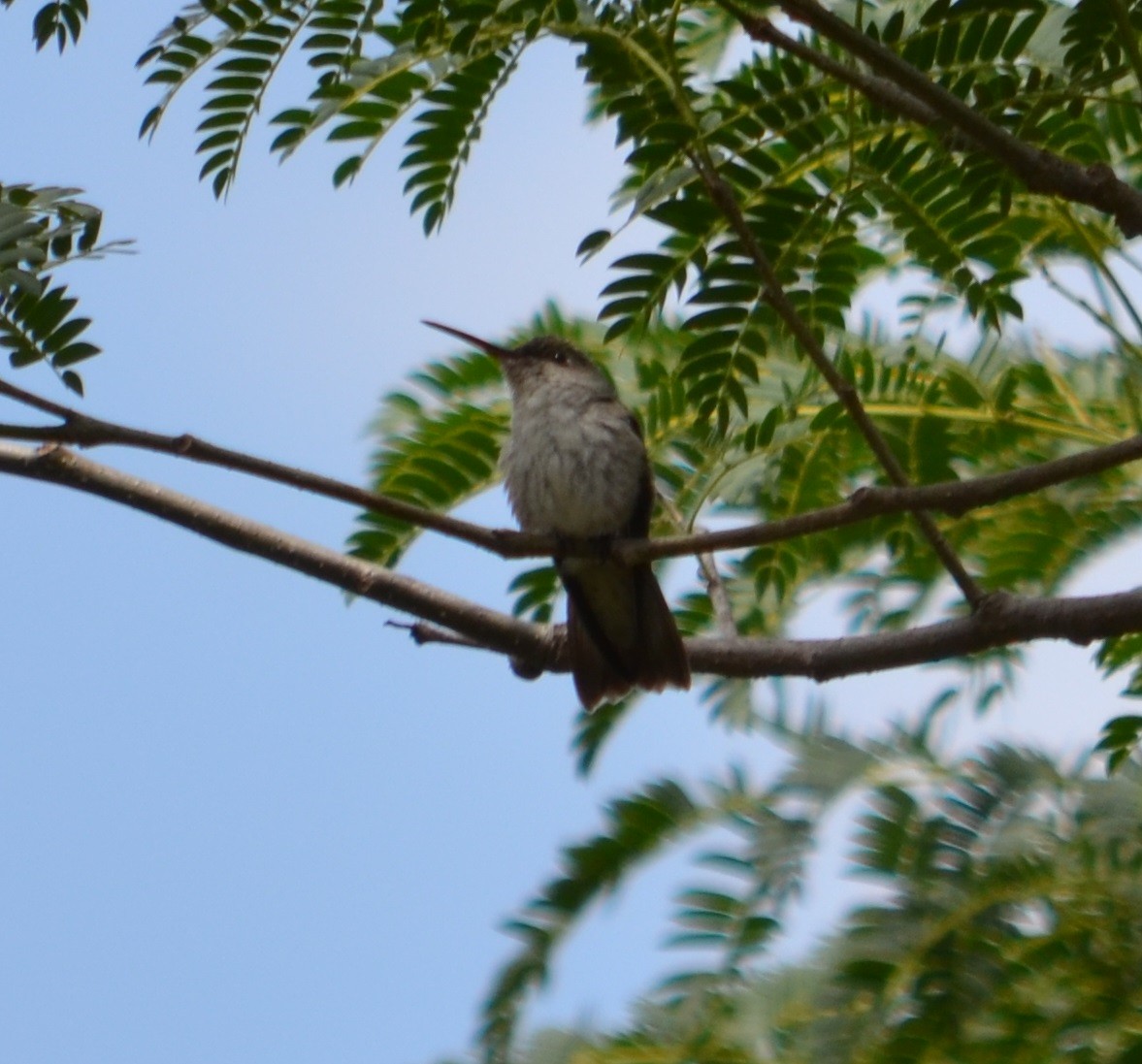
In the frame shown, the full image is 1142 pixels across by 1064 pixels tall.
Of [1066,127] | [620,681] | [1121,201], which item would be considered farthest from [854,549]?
[1121,201]

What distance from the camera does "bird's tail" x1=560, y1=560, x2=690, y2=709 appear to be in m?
4.73

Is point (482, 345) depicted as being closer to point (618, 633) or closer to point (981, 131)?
point (618, 633)

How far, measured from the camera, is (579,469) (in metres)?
5.50

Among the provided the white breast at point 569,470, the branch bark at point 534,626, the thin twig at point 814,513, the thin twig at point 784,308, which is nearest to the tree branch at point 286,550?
the branch bark at point 534,626

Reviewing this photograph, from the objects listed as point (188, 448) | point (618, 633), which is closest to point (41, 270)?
point (188, 448)

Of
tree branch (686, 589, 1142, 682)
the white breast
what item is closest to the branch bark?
tree branch (686, 589, 1142, 682)

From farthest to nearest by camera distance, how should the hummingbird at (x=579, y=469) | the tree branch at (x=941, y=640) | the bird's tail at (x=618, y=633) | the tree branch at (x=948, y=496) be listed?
the hummingbird at (x=579, y=469)
the bird's tail at (x=618, y=633)
the tree branch at (x=941, y=640)
the tree branch at (x=948, y=496)

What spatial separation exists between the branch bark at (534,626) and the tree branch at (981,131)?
32.3 inches

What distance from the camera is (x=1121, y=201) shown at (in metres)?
2.92

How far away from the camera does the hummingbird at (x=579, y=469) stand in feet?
17.4

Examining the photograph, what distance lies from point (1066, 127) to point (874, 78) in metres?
1.03

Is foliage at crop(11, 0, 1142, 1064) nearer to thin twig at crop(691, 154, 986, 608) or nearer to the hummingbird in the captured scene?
thin twig at crop(691, 154, 986, 608)

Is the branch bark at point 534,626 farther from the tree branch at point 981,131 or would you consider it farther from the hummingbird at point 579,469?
the hummingbird at point 579,469

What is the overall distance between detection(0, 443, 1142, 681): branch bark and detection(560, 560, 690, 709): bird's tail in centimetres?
42
